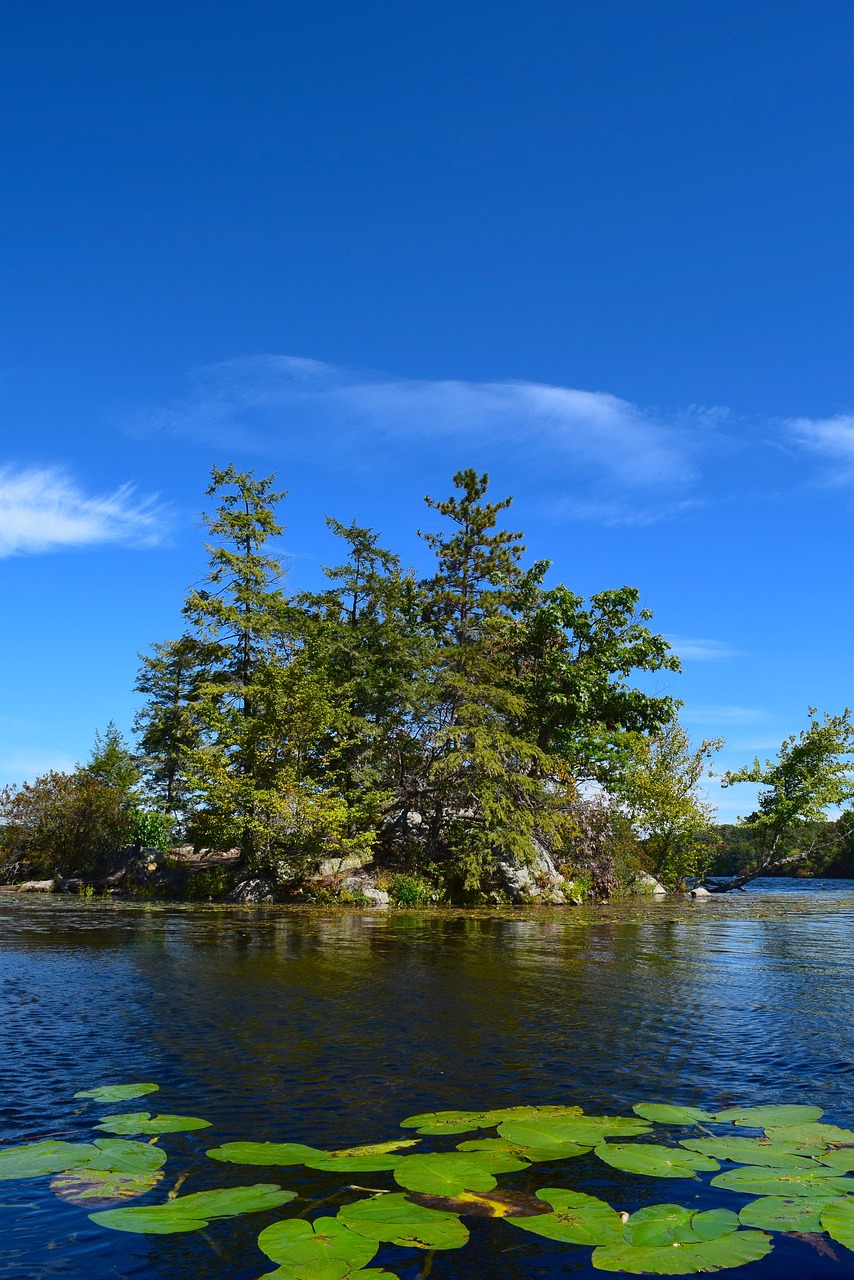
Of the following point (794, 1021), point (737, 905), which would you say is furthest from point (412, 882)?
point (794, 1021)

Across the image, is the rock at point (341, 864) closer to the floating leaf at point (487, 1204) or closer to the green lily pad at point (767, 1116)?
the green lily pad at point (767, 1116)

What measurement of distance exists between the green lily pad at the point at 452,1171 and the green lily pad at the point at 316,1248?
491 mm

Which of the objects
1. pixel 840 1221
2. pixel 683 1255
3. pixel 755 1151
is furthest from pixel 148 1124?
pixel 840 1221

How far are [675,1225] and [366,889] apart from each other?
2416 cm

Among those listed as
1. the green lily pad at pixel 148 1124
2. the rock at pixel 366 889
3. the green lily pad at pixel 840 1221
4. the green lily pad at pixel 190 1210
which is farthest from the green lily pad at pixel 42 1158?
the rock at pixel 366 889

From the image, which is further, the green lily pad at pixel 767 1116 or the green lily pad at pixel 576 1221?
the green lily pad at pixel 767 1116

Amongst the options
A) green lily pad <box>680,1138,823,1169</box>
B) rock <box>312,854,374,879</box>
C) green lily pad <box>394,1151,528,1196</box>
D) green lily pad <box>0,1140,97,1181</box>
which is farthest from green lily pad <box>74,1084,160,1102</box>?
rock <box>312,854,374,879</box>

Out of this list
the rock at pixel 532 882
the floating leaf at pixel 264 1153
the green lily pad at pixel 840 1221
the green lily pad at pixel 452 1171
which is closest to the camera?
the green lily pad at pixel 840 1221

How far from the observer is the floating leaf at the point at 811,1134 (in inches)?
169

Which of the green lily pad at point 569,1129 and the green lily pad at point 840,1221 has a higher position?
the green lily pad at point 840,1221

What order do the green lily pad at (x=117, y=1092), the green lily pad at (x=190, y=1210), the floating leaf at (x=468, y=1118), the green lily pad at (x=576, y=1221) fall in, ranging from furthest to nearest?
the green lily pad at (x=117, y=1092) → the floating leaf at (x=468, y=1118) → the green lily pad at (x=190, y=1210) → the green lily pad at (x=576, y=1221)

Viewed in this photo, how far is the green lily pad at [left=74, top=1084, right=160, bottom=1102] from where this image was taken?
17.3 ft

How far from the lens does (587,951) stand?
13.7 m

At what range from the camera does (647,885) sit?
35.3 metres
